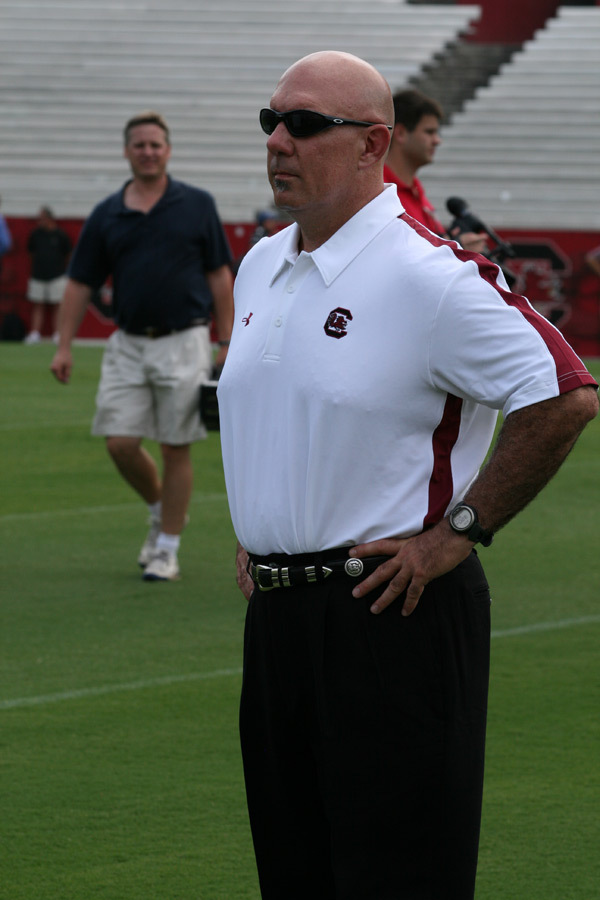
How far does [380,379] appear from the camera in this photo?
8.64ft

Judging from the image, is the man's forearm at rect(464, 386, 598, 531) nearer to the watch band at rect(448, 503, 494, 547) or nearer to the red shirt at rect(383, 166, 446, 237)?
the watch band at rect(448, 503, 494, 547)

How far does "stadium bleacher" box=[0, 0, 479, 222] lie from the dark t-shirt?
2.52 meters

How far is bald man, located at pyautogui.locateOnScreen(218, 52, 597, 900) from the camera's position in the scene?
262 cm

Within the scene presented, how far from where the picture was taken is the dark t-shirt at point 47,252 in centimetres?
2239

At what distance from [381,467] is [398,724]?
0.45m

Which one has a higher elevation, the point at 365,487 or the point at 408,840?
the point at 365,487

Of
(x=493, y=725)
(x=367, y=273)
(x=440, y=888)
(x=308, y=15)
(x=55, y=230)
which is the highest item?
(x=367, y=273)

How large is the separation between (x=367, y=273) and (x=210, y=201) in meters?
4.83

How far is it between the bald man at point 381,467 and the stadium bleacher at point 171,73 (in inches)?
883

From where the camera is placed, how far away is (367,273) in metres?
2.68

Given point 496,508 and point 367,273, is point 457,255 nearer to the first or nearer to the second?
point 367,273

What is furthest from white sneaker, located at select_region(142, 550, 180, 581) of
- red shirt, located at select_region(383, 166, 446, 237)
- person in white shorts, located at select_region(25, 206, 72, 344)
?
person in white shorts, located at select_region(25, 206, 72, 344)

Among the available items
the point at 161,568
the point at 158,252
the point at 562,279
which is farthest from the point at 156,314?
the point at 562,279

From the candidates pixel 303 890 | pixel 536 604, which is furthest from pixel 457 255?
pixel 536 604
